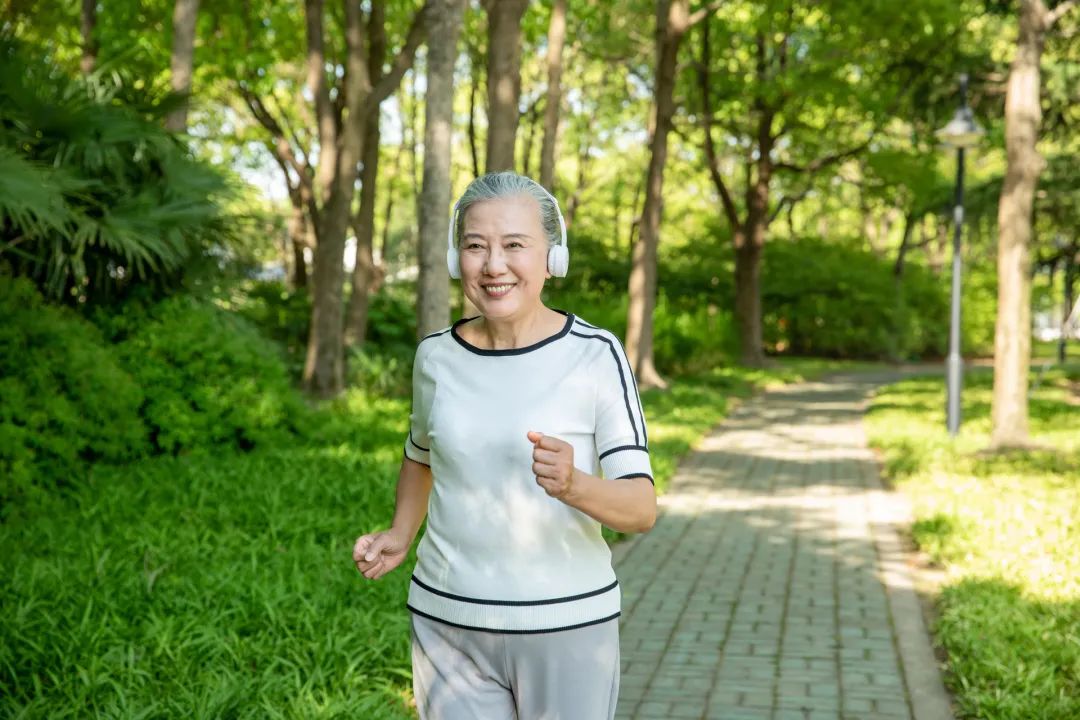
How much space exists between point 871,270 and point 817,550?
1240 inches

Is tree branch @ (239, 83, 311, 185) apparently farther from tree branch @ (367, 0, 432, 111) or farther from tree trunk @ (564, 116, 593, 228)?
tree trunk @ (564, 116, 593, 228)

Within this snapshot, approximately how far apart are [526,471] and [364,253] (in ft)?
57.4

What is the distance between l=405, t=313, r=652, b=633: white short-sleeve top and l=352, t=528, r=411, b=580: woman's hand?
22 cm

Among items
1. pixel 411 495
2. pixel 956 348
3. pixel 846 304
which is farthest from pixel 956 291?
pixel 846 304

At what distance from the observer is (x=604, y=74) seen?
34219 millimetres

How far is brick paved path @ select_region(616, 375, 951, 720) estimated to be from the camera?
560 centimetres

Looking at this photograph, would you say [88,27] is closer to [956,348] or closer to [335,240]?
[335,240]

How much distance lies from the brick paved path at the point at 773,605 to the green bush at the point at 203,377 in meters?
3.71

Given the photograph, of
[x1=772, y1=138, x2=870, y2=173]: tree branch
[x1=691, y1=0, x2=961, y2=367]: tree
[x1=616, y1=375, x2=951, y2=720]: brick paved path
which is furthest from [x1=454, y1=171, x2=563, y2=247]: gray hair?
[x1=772, y1=138, x2=870, y2=173]: tree branch

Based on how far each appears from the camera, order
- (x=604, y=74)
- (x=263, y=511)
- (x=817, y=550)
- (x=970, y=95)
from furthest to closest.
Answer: (x=604, y=74), (x=970, y=95), (x=817, y=550), (x=263, y=511)

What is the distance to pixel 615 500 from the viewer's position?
2307 millimetres

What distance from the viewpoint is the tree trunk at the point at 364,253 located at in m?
19.1

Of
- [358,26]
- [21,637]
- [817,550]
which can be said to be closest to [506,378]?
[21,637]

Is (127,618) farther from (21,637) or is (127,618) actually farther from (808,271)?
(808,271)
